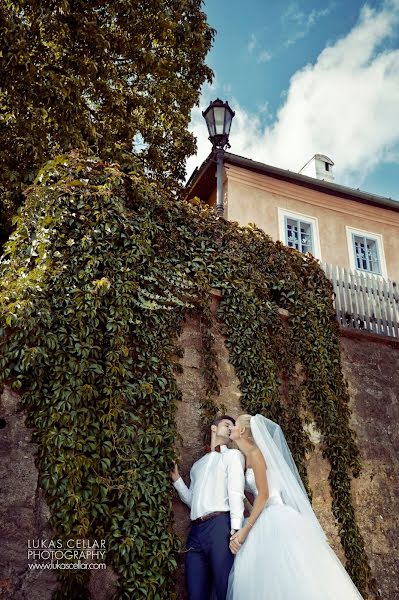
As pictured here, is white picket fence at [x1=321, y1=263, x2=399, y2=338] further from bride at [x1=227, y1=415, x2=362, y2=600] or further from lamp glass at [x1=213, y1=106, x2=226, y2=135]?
bride at [x1=227, y1=415, x2=362, y2=600]

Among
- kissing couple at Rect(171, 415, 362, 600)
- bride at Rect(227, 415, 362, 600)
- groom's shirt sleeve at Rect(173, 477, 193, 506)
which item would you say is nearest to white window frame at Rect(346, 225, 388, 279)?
kissing couple at Rect(171, 415, 362, 600)

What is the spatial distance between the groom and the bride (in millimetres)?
134

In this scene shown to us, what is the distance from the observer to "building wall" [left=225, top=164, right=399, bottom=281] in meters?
14.4

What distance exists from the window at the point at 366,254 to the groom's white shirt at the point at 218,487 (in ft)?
34.0

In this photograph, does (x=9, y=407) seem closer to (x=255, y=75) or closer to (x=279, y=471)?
(x=279, y=471)

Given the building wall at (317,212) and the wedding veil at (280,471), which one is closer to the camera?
the wedding veil at (280,471)

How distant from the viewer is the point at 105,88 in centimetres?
1154

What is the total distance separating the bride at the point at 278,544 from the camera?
4750 millimetres

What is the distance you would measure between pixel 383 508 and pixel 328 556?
341 cm

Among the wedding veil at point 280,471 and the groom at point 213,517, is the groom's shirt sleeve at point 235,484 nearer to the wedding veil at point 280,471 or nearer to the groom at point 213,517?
the groom at point 213,517

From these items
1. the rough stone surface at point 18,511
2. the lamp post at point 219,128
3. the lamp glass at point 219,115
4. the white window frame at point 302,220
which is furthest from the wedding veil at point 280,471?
the white window frame at point 302,220

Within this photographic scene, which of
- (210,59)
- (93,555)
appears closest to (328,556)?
(93,555)

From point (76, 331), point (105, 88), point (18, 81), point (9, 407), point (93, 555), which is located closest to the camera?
point (93, 555)

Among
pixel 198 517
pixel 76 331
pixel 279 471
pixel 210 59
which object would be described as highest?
pixel 210 59
